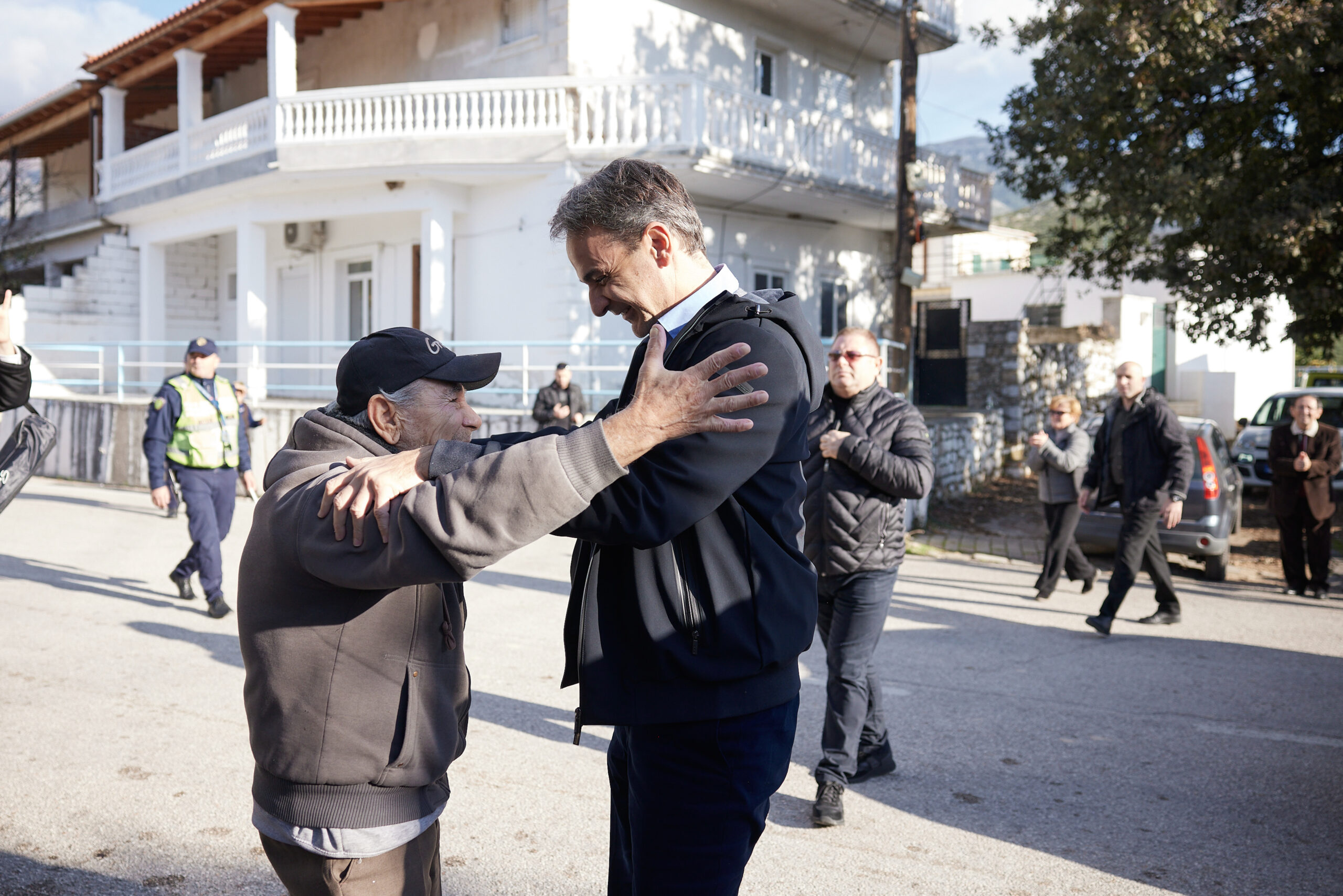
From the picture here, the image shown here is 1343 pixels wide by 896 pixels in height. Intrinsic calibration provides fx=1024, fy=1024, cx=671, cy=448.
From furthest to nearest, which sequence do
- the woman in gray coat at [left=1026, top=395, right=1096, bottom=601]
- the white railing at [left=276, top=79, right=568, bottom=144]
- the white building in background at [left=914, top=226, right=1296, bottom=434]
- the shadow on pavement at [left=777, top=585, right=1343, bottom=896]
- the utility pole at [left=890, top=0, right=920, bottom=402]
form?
the white building in background at [left=914, top=226, right=1296, bottom=434], the white railing at [left=276, top=79, right=568, bottom=144], the utility pole at [left=890, top=0, right=920, bottom=402], the woman in gray coat at [left=1026, top=395, right=1096, bottom=601], the shadow on pavement at [left=777, top=585, right=1343, bottom=896]

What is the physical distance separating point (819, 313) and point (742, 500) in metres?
18.8

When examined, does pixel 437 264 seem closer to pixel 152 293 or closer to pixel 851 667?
pixel 152 293

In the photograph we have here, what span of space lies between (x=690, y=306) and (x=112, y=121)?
24.8m

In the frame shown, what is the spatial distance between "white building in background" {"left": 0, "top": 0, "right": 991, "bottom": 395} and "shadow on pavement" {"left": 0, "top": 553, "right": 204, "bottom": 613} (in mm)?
6078

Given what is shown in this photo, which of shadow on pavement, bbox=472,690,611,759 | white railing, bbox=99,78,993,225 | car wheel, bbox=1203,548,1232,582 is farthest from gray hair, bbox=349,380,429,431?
white railing, bbox=99,78,993,225

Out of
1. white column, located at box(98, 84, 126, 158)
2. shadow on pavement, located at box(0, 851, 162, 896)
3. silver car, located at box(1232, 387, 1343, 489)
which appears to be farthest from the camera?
white column, located at box(98, 84, 126, 158)

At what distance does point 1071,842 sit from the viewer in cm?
392

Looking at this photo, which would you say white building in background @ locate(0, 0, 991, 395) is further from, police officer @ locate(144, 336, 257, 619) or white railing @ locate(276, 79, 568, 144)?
police officer @ locate(144, 336, 257, 619)

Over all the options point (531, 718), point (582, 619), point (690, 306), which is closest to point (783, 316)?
point (690, 306)

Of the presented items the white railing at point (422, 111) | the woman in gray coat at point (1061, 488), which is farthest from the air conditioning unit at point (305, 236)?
the woman in gray coat at point (1061, 488)

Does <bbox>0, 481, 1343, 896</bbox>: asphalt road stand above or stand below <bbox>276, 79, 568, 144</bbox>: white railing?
below

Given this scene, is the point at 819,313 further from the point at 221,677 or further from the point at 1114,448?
the point at 221,677

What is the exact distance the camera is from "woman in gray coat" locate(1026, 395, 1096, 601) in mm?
8961

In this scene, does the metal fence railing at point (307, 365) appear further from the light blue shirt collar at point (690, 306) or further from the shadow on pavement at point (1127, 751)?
the light blue shirt collar at point (690, 306)
